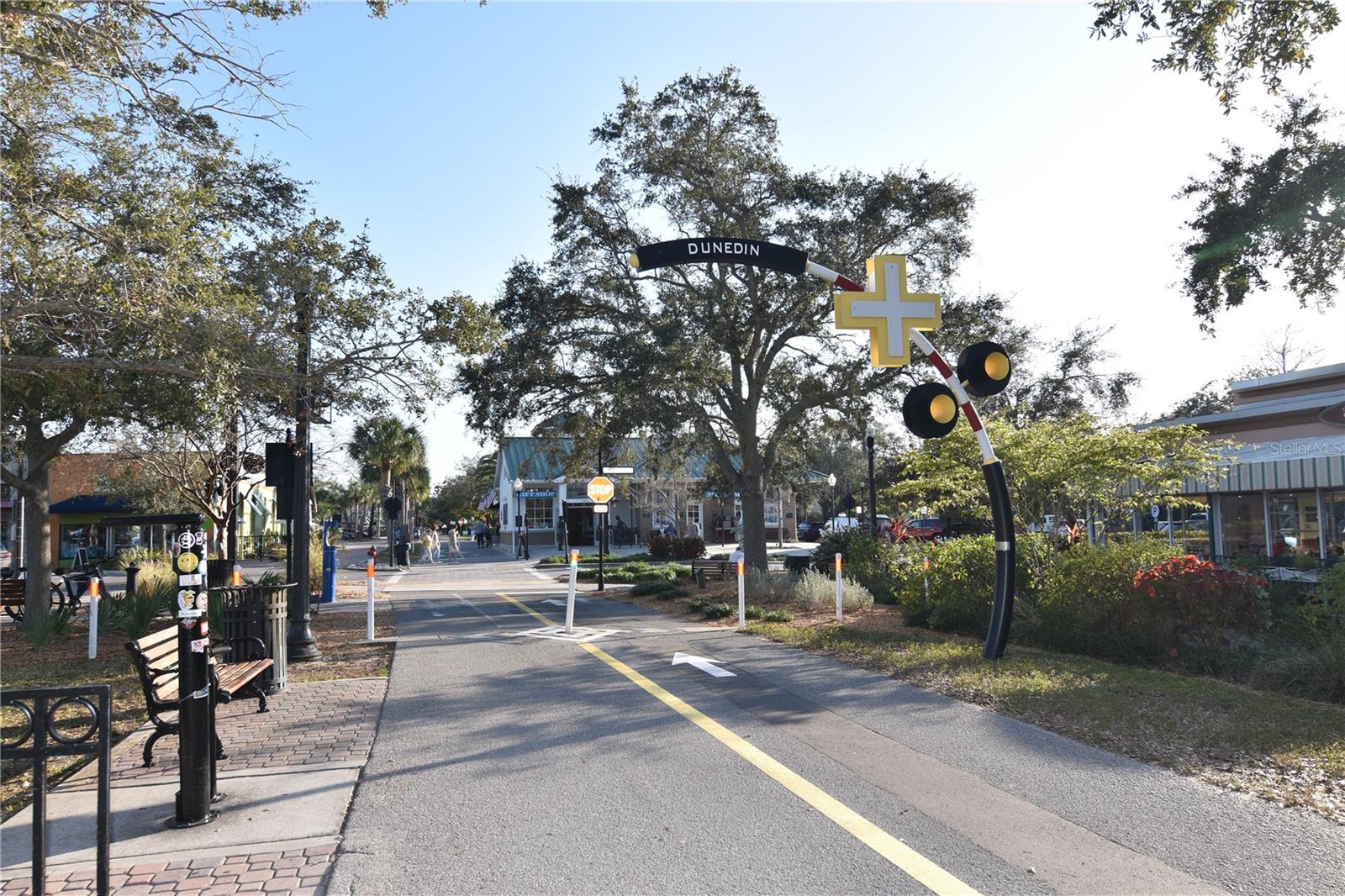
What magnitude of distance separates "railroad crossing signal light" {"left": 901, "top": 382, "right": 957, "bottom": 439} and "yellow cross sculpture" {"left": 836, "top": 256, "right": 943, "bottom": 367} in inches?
25.1

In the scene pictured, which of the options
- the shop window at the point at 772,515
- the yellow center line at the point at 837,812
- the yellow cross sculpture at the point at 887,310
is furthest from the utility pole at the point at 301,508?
the shop window at the point at 772,515

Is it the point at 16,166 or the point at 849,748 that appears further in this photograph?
the point at 16,166

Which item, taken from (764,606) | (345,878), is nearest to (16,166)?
(345,878)

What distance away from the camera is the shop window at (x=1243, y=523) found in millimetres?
21141

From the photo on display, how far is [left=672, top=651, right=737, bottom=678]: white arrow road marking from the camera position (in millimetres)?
9711

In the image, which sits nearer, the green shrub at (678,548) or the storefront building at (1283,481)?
the storefront building at (1283,481)

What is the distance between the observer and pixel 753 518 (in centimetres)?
2208

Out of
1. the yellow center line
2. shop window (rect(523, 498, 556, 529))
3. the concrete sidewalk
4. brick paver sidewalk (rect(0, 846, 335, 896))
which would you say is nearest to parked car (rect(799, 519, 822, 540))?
shop window (rect(523, 498, 556, 529))

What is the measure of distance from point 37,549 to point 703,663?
1086 centimetres

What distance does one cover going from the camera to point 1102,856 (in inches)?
176

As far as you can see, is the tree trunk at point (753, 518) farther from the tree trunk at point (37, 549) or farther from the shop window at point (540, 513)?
the shop window at point (540, 513)

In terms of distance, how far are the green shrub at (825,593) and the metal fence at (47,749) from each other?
13.2m

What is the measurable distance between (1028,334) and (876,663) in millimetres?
12778

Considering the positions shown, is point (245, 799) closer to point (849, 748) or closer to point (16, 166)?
point (849, 748)
